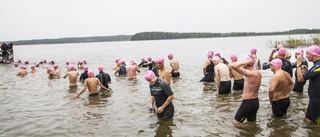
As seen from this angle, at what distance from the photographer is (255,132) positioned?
6777 mm

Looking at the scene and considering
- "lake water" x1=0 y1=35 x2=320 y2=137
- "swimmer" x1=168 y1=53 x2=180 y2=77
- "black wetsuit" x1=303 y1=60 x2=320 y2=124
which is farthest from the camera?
"swimmer" x1=168 y1=53 x2=180 y2=77

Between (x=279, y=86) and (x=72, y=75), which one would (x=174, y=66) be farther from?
(x=279, y=86)

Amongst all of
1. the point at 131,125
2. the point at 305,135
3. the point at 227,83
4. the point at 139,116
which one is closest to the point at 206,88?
the point at 227,83

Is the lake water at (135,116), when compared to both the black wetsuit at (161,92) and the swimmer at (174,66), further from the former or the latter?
the swimmer at (174,66)

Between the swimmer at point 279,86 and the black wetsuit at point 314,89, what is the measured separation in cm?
65

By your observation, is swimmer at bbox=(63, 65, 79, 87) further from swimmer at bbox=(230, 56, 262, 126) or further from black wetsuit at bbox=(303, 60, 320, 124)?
black wetsuit at bbox=(303, 60, 320, 124)

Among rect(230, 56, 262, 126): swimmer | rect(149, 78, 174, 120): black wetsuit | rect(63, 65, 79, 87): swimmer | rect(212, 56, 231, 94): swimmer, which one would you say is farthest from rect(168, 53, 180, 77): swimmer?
rect(230, 56, 262, 126): swimmer

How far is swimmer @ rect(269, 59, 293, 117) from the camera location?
672 cm

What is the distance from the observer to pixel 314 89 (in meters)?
6.16

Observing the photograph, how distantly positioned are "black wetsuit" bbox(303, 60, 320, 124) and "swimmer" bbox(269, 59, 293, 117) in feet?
2.13

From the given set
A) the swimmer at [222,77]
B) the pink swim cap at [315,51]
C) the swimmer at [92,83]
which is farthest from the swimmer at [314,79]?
the swimmer at [92,83]

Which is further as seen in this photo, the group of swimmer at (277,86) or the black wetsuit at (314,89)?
the group of swimmer at (277,86)

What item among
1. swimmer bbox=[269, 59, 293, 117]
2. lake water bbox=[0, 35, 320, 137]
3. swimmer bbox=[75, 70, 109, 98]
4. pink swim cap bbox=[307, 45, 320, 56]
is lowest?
lake water bbox=[0, 35, 320, 137]

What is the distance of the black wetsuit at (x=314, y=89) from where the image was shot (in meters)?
6.00
